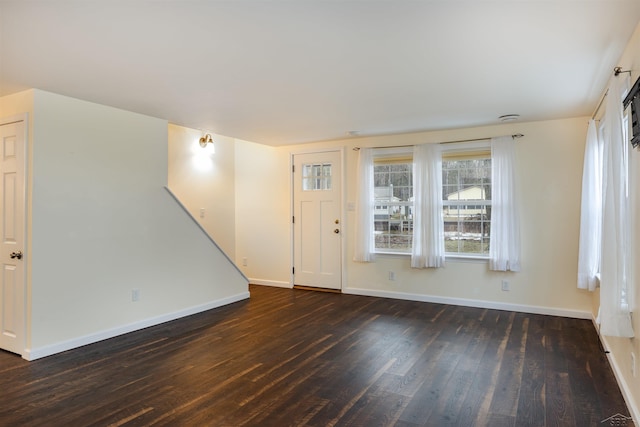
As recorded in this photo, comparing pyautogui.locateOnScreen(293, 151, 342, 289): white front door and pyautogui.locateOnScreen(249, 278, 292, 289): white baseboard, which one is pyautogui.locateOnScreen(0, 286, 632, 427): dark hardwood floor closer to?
pyautogui.locateOnScreen(293, 151, 342, 289): white front door

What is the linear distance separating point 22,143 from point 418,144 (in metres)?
4.33

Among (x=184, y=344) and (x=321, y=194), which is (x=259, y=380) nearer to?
(x=184, y=344)

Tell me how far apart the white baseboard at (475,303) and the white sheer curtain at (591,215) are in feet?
2.76

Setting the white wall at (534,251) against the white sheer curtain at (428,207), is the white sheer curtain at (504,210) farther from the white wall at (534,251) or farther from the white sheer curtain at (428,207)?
the white sheer curtain at (428,207)

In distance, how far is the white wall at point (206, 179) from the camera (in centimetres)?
562

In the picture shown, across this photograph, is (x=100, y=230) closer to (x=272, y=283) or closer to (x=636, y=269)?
(x=272, y=283)

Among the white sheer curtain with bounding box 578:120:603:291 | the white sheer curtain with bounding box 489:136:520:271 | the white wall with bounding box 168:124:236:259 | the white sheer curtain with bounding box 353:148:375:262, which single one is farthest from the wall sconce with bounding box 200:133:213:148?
the white sheer curtain with bounding box 578:120:603:291

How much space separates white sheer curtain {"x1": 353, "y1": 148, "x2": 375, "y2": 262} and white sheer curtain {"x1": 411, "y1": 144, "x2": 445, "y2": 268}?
661 mm

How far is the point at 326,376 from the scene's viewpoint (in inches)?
115

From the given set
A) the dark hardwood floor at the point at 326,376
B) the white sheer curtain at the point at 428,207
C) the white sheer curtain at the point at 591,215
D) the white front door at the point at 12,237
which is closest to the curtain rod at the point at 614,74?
the white sheer curtain at the point at 591,215

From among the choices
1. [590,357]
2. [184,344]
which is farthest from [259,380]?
[590,357]

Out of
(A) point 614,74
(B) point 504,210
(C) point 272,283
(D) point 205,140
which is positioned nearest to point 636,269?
(A) point 614,74

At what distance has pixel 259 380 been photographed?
9.37 ft

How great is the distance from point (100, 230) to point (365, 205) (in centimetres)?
331
